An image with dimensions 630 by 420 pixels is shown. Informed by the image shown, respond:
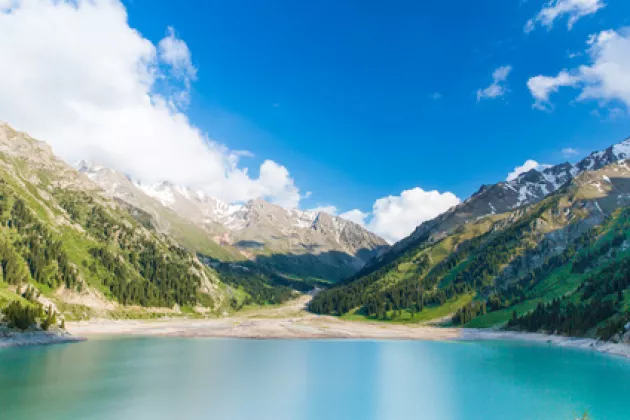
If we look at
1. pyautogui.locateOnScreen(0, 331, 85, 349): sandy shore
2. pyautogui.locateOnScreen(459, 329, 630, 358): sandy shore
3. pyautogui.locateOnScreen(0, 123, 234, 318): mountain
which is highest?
pyautogui.locateOnScreen(0, 123, 234, 318): mountain

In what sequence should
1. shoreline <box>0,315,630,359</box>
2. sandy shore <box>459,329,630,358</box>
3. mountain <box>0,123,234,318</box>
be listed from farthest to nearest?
mountain <box>0,123,234,318</box>
shoreline <box>0,315,630,359</box>
sandy shore <box>459,329,630,358</box>

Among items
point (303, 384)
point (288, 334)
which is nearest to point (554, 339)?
point (288, 334)

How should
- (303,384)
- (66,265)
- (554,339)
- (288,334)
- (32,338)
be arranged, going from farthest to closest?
1. (66,265)
2. (288,334)
3. (554,339)
4. (32,338)
5. (303,384)

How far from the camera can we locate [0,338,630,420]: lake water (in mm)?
41000

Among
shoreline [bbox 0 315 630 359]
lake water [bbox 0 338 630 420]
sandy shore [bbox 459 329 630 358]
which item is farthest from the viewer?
shoreline [bbox 0 315 630 359]

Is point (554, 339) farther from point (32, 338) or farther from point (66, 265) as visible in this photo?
point (66, 265)

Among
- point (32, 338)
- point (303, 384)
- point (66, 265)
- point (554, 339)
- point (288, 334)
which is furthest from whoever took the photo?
point (66, 265)

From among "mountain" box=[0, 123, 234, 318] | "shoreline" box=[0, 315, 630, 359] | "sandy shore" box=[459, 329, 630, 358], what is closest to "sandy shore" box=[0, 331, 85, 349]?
"shoreline" box=[0, 315, 630, 359]

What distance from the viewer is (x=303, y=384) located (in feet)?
182

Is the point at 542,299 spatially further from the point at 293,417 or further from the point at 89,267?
the point at 89,267

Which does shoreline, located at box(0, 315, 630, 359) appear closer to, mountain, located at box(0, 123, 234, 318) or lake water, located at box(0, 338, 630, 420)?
lake water, located at box(0, 338, 630, 420)

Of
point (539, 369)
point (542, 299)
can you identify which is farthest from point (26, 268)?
point (542, 299)

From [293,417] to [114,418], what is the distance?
622 inches

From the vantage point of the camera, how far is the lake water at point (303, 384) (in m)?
41.0
